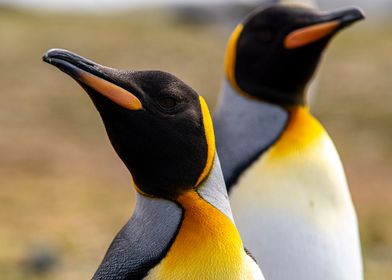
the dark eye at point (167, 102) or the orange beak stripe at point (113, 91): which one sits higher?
the orange beak stripe at point (113, 91)

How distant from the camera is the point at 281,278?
10.9ft

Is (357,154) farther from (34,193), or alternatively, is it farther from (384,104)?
(34,193)

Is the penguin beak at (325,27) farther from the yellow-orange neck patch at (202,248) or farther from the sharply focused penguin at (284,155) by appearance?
the yellow-orange neck patch at (202,248)

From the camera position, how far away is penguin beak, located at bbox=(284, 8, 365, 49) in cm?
369

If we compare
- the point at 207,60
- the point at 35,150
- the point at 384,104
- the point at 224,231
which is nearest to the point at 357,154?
the point at 384,104

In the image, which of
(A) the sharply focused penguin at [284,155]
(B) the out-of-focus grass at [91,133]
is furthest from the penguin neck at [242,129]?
(B) the out-of-focus grass at [91,133]

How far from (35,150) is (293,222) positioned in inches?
444

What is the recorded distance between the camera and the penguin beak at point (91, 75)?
214 centimetres

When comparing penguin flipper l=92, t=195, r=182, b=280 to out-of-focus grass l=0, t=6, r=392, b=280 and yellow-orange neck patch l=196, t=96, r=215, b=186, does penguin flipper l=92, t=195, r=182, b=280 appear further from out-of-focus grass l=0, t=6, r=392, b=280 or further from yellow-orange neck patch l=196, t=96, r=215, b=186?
out-of-focus grass l=0, t=6, r=392, b=280

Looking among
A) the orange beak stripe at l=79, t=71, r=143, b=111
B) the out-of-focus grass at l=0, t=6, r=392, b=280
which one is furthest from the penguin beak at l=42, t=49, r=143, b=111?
the out-of-focus grass at l=0, t=6, r=392, b=280

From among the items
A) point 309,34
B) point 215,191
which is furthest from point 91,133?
point 215,191

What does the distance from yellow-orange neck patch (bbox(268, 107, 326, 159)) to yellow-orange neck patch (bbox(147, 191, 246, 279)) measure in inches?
46.5

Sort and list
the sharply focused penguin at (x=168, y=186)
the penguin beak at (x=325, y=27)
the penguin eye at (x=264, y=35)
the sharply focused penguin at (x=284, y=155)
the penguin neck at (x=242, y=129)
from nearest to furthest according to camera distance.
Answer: the sharply focused penguin at (x=168, y=186) < the sharply focused penguin at (x=284, y=155) < the penguin neck at (x=242, y=129) < the penguin beak at (x=325, y=27) < the penguin eye at (x=264, y=35)

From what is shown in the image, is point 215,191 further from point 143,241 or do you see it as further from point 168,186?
point 143,241
